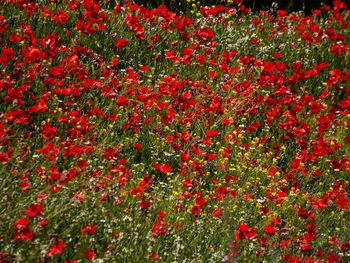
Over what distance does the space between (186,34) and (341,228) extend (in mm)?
2986

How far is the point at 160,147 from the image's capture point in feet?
12.9

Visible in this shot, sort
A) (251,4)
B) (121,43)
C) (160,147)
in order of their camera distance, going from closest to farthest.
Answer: (160,147)
(121,43)
(251,4)

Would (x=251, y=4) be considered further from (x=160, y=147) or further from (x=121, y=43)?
(x=160, y=147)

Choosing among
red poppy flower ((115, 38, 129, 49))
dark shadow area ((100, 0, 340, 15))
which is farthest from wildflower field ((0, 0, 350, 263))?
dark shadow area ((100, 0, 340, 15))

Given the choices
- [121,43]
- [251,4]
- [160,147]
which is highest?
[121,43]

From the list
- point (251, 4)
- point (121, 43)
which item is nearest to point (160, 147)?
point (121, 43)

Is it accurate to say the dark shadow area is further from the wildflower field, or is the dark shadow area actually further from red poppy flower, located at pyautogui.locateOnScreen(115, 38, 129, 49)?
red poppy flower, located at pyautogui.locateOnScreen(115, 38, 129, 49)

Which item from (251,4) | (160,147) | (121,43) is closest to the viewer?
(160,147)

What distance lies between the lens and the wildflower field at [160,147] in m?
2.76

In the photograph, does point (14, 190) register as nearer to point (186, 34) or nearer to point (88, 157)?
point (88, 157)

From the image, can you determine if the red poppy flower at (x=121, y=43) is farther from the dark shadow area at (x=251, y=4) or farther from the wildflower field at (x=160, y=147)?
the dark shadow area at (x=251, y=4)

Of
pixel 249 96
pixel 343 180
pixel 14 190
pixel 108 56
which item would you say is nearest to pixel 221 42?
pixel 249 96

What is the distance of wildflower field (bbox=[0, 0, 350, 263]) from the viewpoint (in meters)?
2.76

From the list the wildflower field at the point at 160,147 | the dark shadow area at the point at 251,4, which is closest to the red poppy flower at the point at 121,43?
the wildflower field at the point at 160,147
